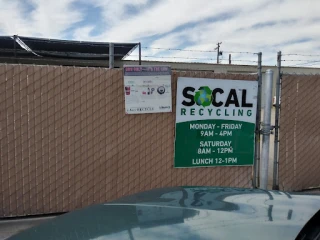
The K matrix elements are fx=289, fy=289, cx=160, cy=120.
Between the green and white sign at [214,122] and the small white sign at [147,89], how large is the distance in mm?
224

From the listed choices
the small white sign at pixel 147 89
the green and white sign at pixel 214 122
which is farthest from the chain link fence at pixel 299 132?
the small white sign at pixel 147 89

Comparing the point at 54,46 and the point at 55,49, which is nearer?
the point at 54,46

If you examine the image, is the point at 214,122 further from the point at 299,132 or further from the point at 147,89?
the point at 299,132

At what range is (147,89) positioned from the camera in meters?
4.28

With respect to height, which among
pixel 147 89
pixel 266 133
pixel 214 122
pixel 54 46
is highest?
pixel 54 46

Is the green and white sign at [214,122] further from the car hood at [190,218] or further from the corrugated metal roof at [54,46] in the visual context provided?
the corrugated metal roof at [54,46]

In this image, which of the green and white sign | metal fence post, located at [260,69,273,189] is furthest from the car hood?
metal fence post, located at [260,69,273,189]

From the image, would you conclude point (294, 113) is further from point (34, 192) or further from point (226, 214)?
point (34, 192)

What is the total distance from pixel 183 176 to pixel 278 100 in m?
2.10

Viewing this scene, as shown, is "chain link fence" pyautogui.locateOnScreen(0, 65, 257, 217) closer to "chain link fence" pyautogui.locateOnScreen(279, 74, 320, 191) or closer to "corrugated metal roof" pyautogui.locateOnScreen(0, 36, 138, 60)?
"chain link fence" pyautogui.locateOnScreen(279, 74, 320, 191)

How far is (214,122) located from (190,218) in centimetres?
318

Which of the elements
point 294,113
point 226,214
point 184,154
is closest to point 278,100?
point 294,113

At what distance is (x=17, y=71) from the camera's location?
380 centimetres

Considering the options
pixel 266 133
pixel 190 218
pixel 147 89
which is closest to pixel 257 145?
pixel 266 133
